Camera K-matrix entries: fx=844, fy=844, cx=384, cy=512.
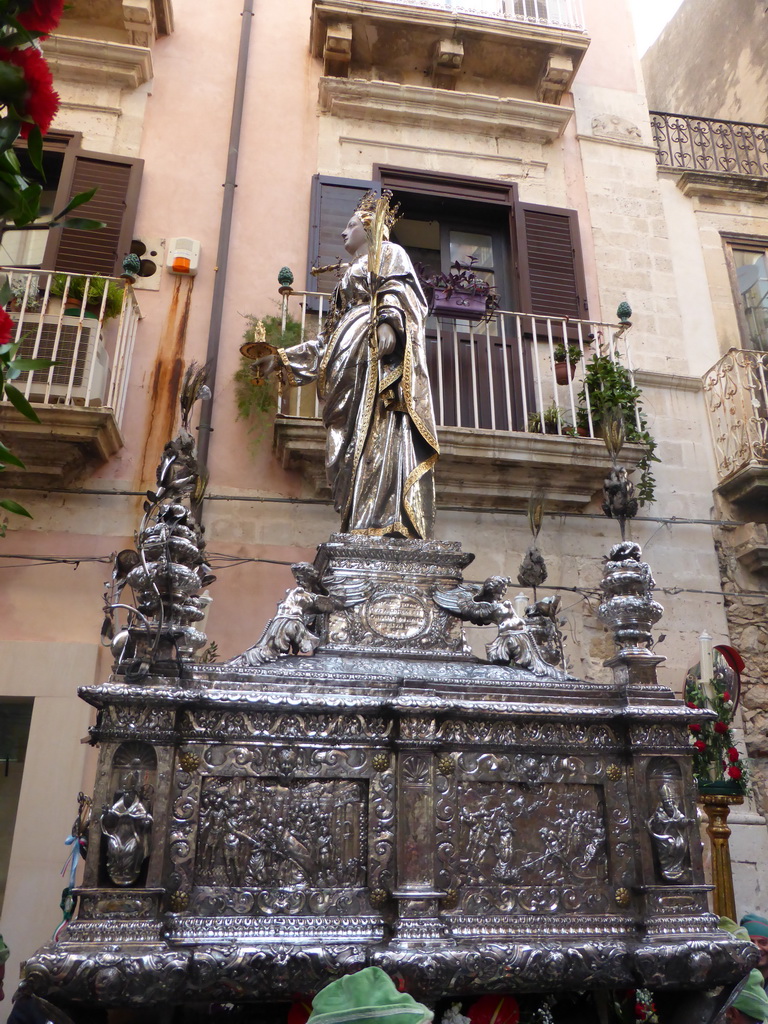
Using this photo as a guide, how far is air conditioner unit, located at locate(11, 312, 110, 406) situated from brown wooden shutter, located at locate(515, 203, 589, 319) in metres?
4.15

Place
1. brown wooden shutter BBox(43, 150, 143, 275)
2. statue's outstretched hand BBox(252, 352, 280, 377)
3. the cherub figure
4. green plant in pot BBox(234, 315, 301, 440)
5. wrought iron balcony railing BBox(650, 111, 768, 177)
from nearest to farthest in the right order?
the cherub figure < statue's outstretched hand BBox(252, 352, 280, 377) < green plant in pot BBox(234, 315, 301, 440) < brown wooden shutter BBox(43, 150, 143, 275) < wrought iron balcony railing BBox(650, 111, 768, 177)

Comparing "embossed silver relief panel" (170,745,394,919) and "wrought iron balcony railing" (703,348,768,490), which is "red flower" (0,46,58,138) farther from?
"wrought iron balcony railing" (703,348,768,490)

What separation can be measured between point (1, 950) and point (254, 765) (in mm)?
925

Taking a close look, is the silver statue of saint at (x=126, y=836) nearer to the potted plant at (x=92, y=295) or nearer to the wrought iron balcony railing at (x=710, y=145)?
the potted plant at (x=92, y=295)

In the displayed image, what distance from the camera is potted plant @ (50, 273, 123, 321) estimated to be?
723cm

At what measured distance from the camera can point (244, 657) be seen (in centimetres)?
321

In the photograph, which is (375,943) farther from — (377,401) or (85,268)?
(85,268)

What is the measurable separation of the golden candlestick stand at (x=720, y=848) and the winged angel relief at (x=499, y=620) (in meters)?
2.07

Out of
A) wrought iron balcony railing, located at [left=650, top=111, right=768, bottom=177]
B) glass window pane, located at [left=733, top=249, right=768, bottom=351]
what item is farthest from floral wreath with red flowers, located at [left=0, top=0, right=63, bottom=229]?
wrought iron balcony railing, located at [left=650, top=111, right=768, bottom=177]

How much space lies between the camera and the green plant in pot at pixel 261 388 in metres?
7.39

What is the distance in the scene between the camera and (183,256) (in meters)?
7.89

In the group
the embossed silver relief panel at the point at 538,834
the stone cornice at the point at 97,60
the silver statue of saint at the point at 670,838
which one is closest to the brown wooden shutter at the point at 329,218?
the stone cornice at the point at 97,60

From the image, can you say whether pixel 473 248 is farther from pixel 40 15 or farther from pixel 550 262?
pixel 40 15

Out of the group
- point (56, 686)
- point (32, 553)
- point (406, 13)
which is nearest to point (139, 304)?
point (32, 553)
